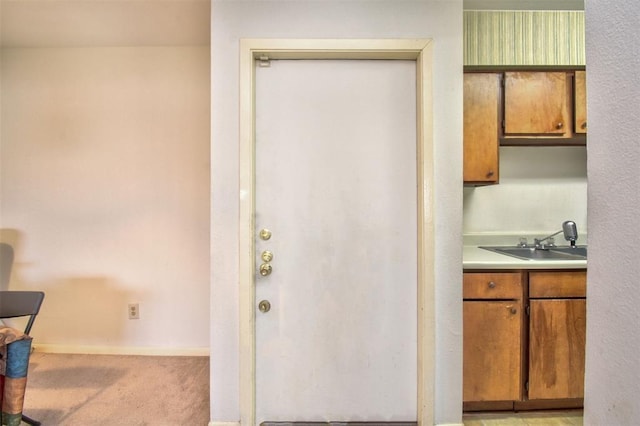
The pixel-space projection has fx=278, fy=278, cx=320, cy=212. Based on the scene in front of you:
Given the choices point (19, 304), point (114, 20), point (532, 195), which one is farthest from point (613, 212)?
point (114, 20)

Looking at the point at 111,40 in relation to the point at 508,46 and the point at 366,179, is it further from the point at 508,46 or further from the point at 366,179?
the point at 508,46

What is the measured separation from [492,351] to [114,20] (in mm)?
3166

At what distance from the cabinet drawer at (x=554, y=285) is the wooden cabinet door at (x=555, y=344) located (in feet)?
0.13

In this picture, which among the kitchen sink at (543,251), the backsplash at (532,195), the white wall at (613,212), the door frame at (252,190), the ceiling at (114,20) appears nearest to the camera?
the white wall at (613,212)

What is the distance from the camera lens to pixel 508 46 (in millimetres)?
1731

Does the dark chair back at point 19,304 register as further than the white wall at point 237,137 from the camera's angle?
Yes

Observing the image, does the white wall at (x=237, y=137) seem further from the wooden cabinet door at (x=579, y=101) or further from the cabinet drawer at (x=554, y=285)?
the wooden cabinet door at (x=579, y=101)

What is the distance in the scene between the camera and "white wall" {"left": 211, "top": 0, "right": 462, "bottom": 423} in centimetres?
138

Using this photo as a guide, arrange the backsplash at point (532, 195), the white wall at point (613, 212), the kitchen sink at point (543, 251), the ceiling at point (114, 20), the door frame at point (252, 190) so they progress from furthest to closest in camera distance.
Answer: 1. the backsplash at point (532, 195)
2. the kitchen sink at point (543, 251)
3. the ceiling at point (114, 20)
4. the door frame at point (252, 190)
5. the white wall at point (613, 212)

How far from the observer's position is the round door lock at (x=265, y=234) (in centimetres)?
144

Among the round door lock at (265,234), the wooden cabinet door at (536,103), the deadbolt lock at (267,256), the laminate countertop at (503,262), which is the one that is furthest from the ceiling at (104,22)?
the laminate countertop at (503,262)

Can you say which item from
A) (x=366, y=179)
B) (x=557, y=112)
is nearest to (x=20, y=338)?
(x=366, y=179)

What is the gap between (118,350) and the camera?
7.16 ft

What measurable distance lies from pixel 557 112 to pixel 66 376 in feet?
12.2
